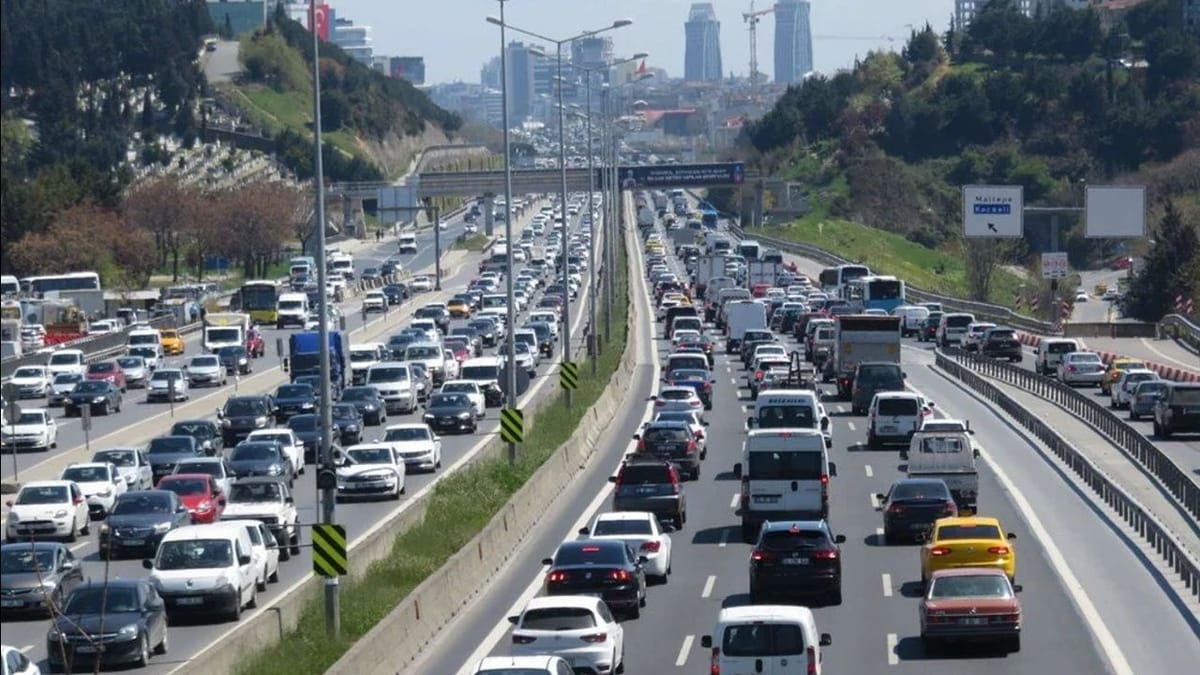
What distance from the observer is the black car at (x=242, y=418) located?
56.8 meters

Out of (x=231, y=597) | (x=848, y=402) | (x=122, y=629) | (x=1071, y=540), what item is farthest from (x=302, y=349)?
(x=122, y=629)

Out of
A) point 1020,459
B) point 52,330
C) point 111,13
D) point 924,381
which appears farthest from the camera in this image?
point 111,13

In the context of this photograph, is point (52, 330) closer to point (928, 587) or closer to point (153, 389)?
point (153, 389)

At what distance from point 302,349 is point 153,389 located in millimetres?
4709

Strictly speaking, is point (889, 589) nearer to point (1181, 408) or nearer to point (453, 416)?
point (1181, 408)

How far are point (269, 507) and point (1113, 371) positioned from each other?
137 feet

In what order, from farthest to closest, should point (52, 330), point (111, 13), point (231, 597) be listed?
1. point (111, 13)
2. point (52, 330)
3. point (231, 597)

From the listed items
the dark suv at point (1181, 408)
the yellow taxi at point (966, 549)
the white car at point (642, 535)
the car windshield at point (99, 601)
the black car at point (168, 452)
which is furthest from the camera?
the dark suv at point (1181, 408)

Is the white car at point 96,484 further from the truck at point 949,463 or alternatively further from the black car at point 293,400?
the black car at point 293,400

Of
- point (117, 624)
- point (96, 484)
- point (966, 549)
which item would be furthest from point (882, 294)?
point (117, 624)

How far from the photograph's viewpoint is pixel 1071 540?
130 ft

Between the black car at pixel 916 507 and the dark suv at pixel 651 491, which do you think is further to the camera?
the dark suv at pixel 651 491

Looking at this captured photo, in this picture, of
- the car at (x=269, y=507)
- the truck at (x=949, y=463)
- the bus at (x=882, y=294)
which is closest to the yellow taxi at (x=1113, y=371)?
the bus at (x=882, y=294)

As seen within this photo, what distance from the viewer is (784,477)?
39031mm
